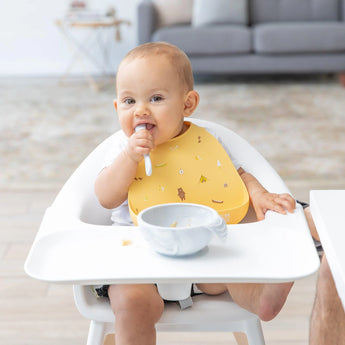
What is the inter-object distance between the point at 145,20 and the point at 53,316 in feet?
11.3

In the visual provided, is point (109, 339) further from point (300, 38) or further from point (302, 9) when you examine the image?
point (302, 9)

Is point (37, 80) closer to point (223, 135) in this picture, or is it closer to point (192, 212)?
point (223, 135)

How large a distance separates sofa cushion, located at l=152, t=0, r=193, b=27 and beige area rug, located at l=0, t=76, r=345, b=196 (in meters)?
0.58

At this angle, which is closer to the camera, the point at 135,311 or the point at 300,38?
the point at 135,311

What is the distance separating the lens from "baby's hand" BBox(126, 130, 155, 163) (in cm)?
108

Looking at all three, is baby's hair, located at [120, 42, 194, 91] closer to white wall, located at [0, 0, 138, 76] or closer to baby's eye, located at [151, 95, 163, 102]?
baby's eye, located at [151, 95, 163, 102]

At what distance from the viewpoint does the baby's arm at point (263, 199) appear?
102 centimetres

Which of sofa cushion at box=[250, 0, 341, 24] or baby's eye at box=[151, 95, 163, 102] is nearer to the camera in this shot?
baby's eye at box=[151, 95, 163, 102]

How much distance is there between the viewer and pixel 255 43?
4656mm

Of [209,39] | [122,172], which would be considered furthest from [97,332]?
[209,39]

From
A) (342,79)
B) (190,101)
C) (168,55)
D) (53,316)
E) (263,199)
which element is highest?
(168,55)

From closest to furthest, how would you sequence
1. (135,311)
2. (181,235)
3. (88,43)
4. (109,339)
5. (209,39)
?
1. (181,235)
2. (135,311)
3. (109,339)
4. (209,39)
5. (88,43)

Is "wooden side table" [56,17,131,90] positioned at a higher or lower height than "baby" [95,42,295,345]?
lower

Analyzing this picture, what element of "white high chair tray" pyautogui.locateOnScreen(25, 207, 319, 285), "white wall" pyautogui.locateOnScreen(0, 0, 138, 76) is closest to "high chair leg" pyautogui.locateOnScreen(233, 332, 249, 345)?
"white high chair tray" pyautogui.locateOnScreen(25, 207, 319, 285)
